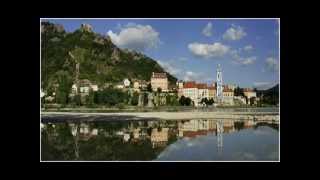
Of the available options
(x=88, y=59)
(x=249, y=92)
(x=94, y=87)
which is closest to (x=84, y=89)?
(x=94, y=87)

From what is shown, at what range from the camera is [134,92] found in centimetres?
491

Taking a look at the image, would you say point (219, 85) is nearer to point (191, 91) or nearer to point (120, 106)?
point (191, 91)

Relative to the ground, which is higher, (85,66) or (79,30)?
(79,30)

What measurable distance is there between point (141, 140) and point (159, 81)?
21.9 inches

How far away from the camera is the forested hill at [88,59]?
4754 mm

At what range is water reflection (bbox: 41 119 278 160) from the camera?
475 centimetres

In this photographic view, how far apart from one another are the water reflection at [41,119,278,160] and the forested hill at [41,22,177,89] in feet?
1.39

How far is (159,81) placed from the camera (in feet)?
16.0

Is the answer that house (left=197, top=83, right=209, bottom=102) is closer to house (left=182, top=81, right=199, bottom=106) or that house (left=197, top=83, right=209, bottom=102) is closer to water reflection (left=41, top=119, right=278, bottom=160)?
house (left=182, top=81, right=199, bottom=106)

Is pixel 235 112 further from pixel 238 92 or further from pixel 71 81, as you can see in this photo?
pixel 71 81

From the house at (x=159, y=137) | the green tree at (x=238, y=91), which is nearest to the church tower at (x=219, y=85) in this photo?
the green tree at (x=238, y=91)

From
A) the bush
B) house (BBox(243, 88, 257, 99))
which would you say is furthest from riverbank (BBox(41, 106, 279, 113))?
house (BBox(243, 88, 257, 99))
